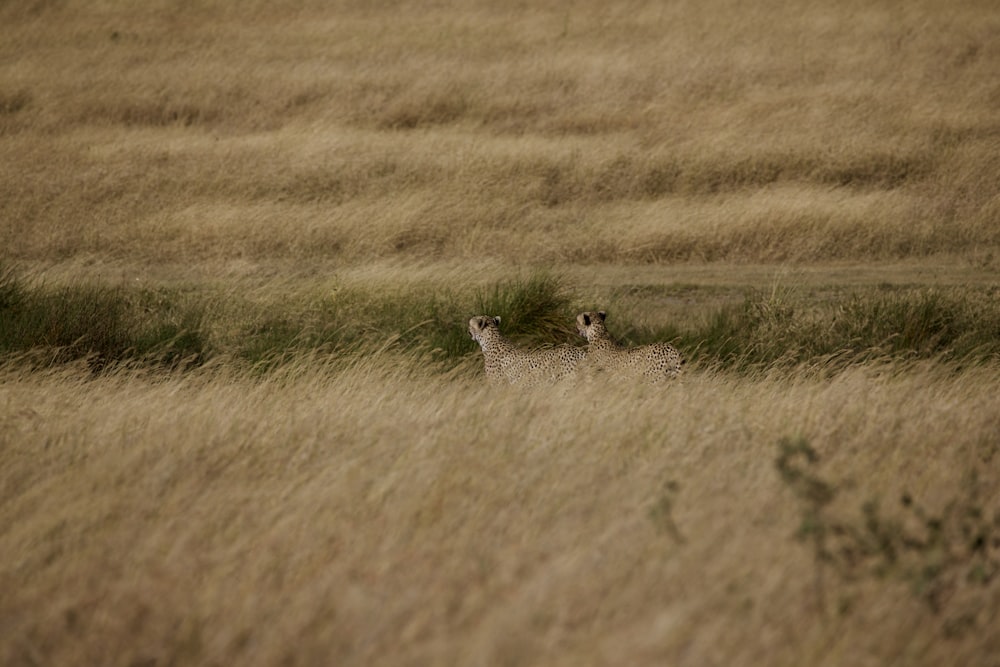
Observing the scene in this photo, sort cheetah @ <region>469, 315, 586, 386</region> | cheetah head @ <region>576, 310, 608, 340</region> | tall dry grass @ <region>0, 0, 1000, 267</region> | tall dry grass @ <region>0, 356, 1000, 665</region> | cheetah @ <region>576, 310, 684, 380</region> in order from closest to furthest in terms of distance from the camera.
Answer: tall dry grass @ <region>0, 356, 1000, 665</region>, cheetah @ <region>576, 310, 684, 380</region>, cheetah @ <region>469, 315, 586, 386</region>, cheetah head @ <region>576, 310, 608, 340</region>, tall dry grass @ <region>0, 0, 1000, 267</region>

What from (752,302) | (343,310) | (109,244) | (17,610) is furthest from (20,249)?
(17,610)

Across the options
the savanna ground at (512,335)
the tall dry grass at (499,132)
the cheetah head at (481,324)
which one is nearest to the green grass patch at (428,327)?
the savanna ground at (512,335)

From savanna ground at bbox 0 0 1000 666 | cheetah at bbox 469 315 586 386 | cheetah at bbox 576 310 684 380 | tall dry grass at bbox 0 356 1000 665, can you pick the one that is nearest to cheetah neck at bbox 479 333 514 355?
cheetah at bbox 469 315 586 386

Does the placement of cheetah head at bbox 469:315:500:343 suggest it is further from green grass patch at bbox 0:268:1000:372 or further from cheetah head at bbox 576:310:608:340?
cheetah head at bbox 576:310:608:340

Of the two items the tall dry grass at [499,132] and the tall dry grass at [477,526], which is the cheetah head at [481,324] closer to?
the tall dry grass at [477,526]

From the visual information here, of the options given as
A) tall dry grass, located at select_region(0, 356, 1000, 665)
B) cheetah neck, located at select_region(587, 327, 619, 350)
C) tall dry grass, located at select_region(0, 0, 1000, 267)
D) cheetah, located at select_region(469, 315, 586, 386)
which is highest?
tall dry grass, located at select_region(0, 356, 1000, 665)

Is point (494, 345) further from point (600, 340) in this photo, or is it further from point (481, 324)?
point (600, 340)

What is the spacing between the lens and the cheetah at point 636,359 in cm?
860

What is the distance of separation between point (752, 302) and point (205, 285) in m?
6.67

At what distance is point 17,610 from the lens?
4641 millimetres

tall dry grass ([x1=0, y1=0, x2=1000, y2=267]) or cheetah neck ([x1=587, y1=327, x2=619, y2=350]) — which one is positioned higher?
cheetah neck ([x1=587, y1=327, x2=619, y2=350])

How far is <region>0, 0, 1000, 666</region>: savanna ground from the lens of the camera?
4.63m

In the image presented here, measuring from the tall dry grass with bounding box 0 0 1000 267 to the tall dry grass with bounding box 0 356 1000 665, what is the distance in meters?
9.14

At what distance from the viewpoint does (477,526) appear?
5465 mm
